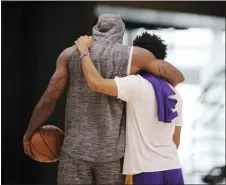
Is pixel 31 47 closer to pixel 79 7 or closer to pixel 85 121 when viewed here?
pixel 79 7

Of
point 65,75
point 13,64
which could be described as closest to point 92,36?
point 65,75

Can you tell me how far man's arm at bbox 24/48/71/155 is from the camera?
147cm

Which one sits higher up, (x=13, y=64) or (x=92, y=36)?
(x=92, y=36)

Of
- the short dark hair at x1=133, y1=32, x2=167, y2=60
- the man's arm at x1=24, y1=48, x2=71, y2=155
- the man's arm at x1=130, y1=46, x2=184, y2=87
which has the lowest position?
the man's arm at x1=24, y1=48, x2=71, y2=155

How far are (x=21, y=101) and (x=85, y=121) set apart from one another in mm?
353

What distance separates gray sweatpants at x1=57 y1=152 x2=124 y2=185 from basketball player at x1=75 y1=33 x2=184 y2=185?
0.04 metres

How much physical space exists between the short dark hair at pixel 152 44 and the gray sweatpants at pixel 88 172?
408 mm

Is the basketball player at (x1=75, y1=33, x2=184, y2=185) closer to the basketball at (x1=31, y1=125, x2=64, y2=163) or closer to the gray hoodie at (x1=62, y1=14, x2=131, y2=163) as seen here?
the gray hoodie at (x1=62, y1=14, x2=131, y2=163)

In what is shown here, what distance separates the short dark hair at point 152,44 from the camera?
4.87 feet

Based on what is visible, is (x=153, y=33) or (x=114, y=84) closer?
(x=114, y=84)

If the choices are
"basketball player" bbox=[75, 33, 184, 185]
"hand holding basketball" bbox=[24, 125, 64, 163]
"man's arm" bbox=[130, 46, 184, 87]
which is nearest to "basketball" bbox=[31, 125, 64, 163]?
"hand holding basketball" bbox=[24, 125, 64, 163]

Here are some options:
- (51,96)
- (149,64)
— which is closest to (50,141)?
(51,96)

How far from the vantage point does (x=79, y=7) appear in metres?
1.78

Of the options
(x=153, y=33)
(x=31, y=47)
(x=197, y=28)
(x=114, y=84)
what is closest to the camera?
→ (x=114, y=84)
